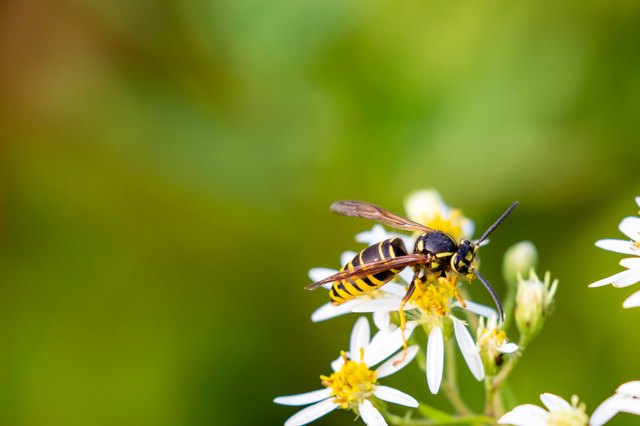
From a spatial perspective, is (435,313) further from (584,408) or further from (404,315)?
(584,408)

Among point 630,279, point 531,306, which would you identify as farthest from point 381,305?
point 630,279

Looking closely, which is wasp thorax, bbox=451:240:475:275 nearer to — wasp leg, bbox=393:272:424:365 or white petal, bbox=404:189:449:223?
wasp leg, bbox=393:272:424:365

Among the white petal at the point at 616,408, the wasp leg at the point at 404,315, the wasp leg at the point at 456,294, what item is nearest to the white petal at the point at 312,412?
the wasp leg at the point at 404,315

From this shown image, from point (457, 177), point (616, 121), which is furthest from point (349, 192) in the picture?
point (616, 121)

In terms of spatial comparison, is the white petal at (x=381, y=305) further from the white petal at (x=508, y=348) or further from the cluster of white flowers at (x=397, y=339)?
the white petal at (x=508, y=348)

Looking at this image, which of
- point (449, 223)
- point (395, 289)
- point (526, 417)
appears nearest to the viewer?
point (526, 417)

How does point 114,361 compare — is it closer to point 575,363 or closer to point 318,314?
point 318,314
